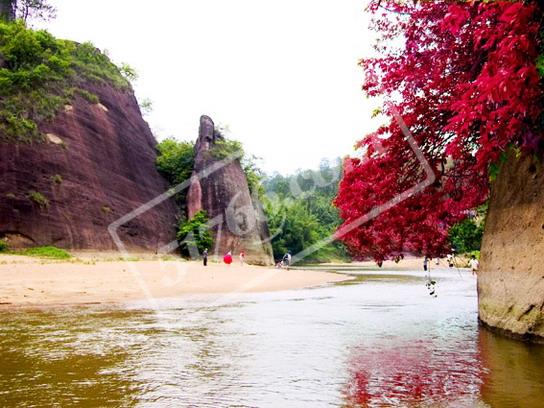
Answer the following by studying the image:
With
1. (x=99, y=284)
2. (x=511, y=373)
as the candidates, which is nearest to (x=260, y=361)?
(x=511, y=373)

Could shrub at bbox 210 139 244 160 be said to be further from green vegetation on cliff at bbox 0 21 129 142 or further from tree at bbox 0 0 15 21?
tree at bbox 0 0 15 21

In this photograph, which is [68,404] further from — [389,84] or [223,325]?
[389,84]

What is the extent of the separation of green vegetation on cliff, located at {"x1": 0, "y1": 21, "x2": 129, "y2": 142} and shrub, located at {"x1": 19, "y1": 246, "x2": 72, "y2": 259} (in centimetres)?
777

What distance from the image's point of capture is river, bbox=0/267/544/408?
4777mm

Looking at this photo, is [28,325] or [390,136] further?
[28,325]

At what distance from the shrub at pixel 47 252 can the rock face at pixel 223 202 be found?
55.8 feet

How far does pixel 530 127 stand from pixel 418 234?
3.79m

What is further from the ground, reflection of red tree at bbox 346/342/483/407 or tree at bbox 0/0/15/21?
tree at bbox 0/0/15/21

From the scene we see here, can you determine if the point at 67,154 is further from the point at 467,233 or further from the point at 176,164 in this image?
the point at 467,233

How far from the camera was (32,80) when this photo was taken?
33.2 m

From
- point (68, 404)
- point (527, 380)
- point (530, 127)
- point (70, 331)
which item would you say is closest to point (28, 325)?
point (70, 331)

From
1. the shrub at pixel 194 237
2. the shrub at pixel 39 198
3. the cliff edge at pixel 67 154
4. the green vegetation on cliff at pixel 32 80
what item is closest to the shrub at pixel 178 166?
the cliff edge at pixel 67 154

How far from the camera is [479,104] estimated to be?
5.79m

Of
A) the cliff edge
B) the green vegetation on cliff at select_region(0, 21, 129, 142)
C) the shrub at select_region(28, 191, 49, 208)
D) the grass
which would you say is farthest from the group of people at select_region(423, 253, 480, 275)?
the green vegetation on cliff at select_region(0, 21, 129, 142)
